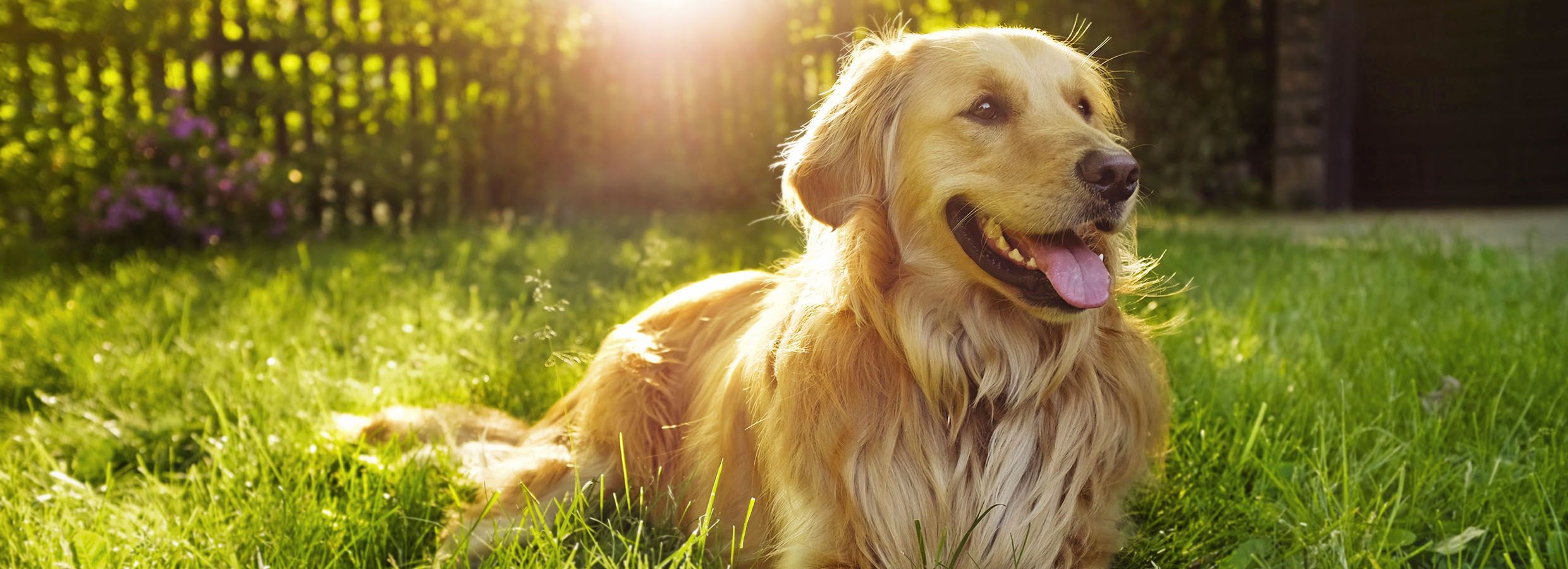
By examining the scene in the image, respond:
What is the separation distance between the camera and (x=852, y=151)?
6.79ft

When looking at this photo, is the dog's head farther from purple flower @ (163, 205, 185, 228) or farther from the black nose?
purple flower @ (163, 205, 185, 228)

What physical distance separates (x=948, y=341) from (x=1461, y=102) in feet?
30.5

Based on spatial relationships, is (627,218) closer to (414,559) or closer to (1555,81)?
(414,559)

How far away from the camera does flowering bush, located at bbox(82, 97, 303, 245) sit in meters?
6.14

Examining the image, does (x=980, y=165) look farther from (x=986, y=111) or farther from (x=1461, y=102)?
(x=1461, y=102)

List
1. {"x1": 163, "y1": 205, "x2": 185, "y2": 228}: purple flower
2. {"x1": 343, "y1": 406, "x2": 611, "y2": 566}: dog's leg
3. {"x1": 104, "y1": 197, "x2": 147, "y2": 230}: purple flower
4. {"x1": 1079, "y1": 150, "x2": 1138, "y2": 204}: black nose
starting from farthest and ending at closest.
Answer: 1. {"x1": 163, "y1": 205, "x2": 185, "y2": 228}: purple flower
2. {"x1": 104, "y1": 197, "x2": 147, "y2": 230}: purple flower
3. {"x1": 343, "y1": 406, "x2": 611, "y2": 566}: dog's leg
4. {"x1": 1079, "y1": 150, "x2": 1138, "y2": 204}: black nose

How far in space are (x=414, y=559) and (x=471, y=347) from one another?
1.49 metres

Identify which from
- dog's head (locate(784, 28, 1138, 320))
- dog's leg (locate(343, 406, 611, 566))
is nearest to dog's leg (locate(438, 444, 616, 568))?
dog's leg (locate(343, 406, 611, 566))

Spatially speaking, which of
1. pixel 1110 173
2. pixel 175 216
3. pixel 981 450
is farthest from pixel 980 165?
pixel 175 216

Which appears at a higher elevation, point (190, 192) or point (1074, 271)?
point (1074, 271)

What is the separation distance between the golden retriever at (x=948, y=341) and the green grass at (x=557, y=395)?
0.22 m

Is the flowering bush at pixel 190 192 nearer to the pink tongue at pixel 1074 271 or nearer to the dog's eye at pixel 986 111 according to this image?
the dog's eye at pixel 986 111

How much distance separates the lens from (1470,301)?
385 cm

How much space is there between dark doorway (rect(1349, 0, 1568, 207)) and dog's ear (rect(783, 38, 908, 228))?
8.40 m
